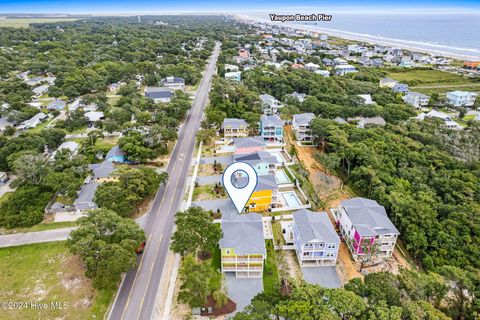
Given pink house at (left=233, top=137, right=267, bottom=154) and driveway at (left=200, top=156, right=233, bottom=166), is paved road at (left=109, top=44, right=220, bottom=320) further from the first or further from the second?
pink house at (left=233, top=137, right=267, bottom=154)

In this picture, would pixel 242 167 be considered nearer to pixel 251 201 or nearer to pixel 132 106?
pixel 251 201

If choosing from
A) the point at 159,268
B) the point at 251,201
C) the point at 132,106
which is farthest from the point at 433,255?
the point at 132,106

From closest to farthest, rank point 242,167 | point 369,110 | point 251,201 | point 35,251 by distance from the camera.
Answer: point 35,251 → point 242,167 → point 251,201 → point 369,110

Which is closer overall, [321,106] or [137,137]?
[137,137]

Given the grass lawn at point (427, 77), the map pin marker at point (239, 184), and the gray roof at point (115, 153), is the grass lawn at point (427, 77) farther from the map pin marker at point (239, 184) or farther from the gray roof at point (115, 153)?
the gray roof at point (115, 153)

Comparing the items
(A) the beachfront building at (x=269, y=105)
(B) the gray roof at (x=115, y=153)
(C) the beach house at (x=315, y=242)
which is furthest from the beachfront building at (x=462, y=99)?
(B) the gray roof at (x=115, y=153)

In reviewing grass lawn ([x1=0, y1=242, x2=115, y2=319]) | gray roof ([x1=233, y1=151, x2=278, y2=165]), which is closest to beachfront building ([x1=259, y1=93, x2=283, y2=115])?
gray roof ([x1=233, y1=151, x2=278, y2=165])

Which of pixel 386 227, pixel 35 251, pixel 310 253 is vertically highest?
pixel 386 227
